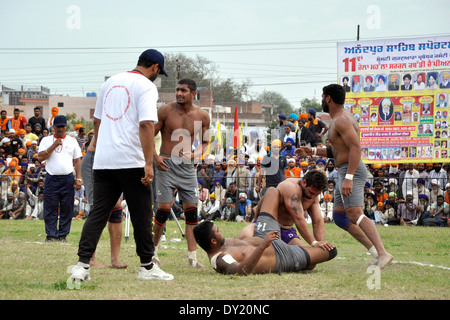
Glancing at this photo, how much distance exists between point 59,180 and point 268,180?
500 cm

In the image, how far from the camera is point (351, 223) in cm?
807

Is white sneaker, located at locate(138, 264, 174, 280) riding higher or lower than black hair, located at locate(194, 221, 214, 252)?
lower

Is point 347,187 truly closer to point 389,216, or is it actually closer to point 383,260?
point 383,260

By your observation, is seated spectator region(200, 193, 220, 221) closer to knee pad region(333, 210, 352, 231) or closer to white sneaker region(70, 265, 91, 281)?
knee pad region(333, 210, 352, 231)

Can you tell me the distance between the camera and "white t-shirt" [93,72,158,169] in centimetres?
601

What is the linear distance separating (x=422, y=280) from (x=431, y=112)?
11.5m

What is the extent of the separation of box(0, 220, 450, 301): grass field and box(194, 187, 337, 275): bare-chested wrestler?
144 millimetres

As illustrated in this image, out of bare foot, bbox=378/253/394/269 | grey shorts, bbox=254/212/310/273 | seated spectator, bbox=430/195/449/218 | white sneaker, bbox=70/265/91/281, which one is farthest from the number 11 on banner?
white sneaker, bbox=70/265/91/281

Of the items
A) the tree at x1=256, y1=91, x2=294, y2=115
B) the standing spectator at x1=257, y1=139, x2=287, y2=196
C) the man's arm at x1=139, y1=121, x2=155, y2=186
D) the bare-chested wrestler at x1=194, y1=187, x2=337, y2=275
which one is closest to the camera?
the man's arm at x1=139, y1=121, x2=155, y2=186

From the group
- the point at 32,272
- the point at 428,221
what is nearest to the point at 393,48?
the point at 428,221

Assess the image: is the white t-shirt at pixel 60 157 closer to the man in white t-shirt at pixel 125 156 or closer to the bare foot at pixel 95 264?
the bare foot at pixel 95 264

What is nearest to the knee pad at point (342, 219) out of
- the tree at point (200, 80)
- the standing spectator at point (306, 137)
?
the standing spectator at point (306, 137)
